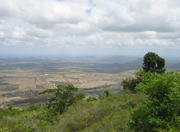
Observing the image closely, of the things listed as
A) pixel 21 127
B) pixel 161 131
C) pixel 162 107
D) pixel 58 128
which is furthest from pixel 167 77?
pixel 21 127

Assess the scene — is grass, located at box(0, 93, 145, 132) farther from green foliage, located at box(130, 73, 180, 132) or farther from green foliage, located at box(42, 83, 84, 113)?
green foliage, located at box(42, 83, 84, 113)

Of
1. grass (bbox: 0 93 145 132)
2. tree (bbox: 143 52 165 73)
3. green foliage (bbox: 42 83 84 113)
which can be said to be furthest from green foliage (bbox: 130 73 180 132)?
tree (bbox: 143 52 165 73)

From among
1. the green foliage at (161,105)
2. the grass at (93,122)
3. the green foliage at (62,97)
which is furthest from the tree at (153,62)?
the green foliage at (161,105)

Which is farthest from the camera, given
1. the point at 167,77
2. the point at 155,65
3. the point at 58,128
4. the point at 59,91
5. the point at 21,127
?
the point at 155,65

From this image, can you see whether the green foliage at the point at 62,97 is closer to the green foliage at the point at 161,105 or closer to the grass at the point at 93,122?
the grass at the point at 93,122

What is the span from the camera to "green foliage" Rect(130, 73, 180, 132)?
20.8 ft

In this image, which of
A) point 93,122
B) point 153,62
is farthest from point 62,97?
point 153,62

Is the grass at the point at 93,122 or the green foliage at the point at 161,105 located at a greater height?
the green foliage at the point at 161,105

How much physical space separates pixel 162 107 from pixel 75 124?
241 inches

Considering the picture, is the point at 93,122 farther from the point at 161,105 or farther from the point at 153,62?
the point at 153,62

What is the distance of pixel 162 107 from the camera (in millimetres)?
6484

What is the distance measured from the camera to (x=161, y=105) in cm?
645

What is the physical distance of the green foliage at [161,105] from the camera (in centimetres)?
635

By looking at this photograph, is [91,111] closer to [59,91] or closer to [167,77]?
[167,77]
